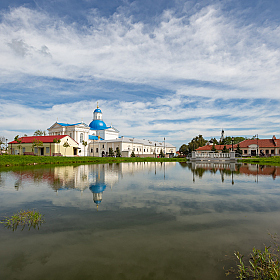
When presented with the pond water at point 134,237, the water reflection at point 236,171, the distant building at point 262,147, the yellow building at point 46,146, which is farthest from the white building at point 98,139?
the pond water at point 134,237

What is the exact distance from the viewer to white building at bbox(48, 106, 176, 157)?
75000 mm

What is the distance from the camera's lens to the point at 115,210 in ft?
24.9

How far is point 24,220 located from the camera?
6617 millimetres

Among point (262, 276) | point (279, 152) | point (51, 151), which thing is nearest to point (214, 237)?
point (262, 276)

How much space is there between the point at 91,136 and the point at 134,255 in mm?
83498

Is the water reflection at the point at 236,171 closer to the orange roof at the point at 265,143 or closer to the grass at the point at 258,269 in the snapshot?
the grass at the point at 258,269

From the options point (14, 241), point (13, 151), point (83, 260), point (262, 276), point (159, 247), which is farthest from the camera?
point (13, 151)

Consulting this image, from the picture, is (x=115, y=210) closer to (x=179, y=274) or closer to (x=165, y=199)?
(x=165, y=199)

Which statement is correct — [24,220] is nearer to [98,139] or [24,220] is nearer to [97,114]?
[98,139]

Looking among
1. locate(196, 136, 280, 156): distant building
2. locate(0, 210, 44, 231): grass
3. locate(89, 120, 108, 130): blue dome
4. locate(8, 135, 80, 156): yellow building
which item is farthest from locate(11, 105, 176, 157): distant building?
locate(0, 210, 44, 231): grass

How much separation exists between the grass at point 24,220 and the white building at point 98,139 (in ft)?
203

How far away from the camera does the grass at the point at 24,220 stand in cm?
621

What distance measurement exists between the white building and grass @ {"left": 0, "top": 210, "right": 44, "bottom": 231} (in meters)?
61.7

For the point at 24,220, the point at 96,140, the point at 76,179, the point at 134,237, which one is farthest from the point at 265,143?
the point at 24,220
